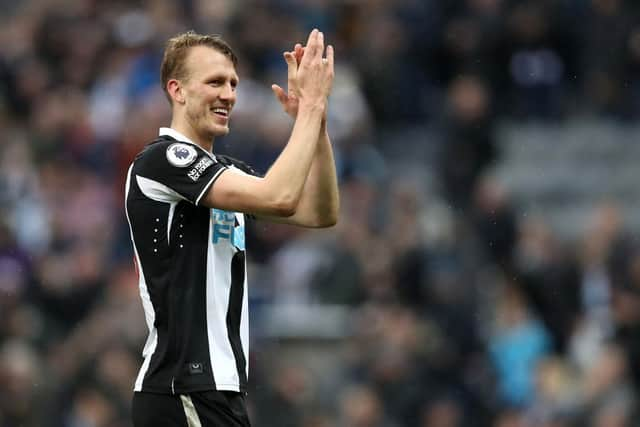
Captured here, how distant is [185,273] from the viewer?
5.66 m

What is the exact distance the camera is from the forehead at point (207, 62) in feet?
19.2

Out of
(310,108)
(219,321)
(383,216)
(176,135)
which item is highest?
(310,108)

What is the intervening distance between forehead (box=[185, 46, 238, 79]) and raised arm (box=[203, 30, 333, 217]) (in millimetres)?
321

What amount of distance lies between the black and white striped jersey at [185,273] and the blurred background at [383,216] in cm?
584

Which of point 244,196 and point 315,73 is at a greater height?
point 315,73

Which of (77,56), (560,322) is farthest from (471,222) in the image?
(77,56)

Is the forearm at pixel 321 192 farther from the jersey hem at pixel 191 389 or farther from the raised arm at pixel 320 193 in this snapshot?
the jersey hem at pixel 191 389

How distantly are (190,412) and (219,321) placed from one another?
0.36 meters

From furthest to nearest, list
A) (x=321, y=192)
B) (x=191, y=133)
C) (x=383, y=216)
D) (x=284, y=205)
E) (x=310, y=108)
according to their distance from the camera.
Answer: (x=383, y=216)
(x=321, y=192)
(x=191, y=133)
(x=310, y=108)
(x=284, y=205)

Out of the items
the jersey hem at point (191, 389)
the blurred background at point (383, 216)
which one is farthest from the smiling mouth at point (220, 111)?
the blurred background at point (383, 216)

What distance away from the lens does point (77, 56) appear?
15727 mm

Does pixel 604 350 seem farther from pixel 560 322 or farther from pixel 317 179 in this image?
pixel 317 179

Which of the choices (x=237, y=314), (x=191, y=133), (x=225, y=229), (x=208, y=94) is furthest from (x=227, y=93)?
(x=237, y=314)

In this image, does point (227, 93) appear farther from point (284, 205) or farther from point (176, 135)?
point (284, 205)
